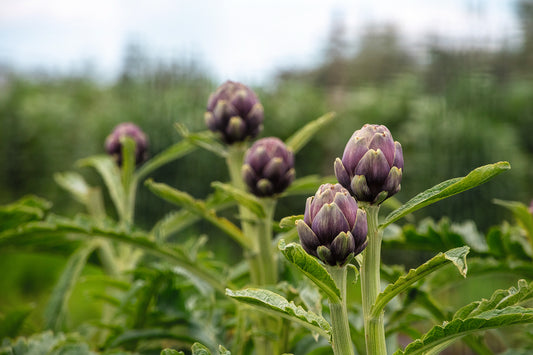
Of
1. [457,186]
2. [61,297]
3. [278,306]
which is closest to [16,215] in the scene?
[61,297]

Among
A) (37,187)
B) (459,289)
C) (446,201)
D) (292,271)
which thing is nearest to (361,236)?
(292,271)

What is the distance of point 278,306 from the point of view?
1.52 ft

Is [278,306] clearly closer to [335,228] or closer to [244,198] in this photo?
[335,228]

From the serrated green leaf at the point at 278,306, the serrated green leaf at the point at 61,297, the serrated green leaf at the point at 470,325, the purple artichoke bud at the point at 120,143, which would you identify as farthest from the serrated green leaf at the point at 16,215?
the serrated green leaf at the point at 470,325

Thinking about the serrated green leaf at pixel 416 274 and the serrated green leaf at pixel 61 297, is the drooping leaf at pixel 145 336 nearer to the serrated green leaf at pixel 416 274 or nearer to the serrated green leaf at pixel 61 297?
the serrated green leaf at pixel 61 297

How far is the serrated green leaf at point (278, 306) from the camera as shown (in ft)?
1.50

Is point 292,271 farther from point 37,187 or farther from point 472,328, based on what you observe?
point 37,187

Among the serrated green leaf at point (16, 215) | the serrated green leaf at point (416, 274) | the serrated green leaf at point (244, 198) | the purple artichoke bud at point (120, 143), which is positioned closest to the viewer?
the serrated green leaf at point (416, 274)

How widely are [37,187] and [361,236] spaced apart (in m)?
3.76

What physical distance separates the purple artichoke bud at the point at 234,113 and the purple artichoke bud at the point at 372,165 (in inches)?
12.1

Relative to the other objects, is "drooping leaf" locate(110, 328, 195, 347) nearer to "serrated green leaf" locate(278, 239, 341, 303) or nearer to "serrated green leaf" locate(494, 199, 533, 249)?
"serrated green leaf" locate(278, 239, 341, 303)

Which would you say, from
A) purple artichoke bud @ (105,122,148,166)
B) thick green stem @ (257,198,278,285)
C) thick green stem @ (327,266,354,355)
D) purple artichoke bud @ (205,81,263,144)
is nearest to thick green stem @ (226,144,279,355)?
thick green stem @ (257,198,278,285)

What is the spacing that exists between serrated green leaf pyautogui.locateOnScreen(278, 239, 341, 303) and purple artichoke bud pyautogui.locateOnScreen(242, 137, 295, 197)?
241mm

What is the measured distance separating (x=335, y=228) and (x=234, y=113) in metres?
0.36
